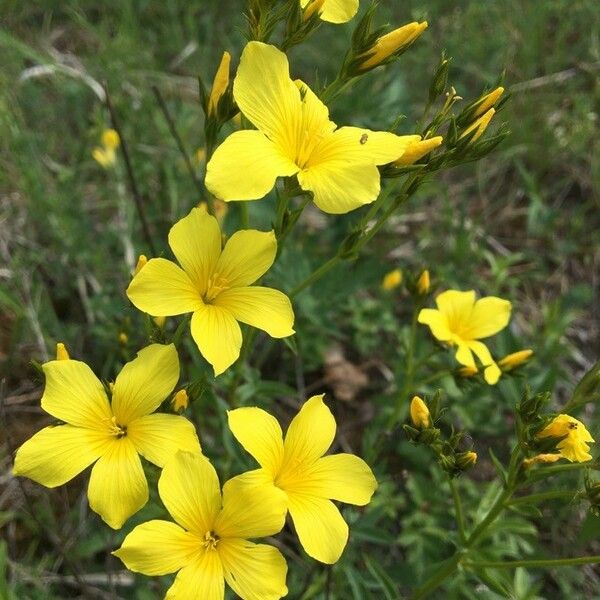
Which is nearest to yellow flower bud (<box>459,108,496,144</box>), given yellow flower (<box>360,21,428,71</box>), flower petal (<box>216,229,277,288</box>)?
yellow flower (<box>360,21,428,71</box>)

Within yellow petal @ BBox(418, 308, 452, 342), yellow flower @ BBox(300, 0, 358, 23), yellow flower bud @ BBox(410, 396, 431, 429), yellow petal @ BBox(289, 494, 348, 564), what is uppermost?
yellow flower @ BBox(300, 0, 358, 23)

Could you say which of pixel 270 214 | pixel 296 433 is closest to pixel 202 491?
pixel 296 433

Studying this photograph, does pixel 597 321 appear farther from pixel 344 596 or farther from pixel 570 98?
pixel 344 596

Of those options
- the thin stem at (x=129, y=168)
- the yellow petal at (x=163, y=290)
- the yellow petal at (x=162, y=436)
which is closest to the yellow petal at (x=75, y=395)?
the yellow petal at (x=162, y=436)

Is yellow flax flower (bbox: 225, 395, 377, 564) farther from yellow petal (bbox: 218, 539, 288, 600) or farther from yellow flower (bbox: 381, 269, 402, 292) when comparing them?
yellow flower (bbox: 381, 269, 402, 292)

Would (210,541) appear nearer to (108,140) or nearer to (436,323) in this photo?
(436,323)

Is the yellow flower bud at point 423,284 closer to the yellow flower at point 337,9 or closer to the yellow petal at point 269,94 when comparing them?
the yellow petal at point 269,94
